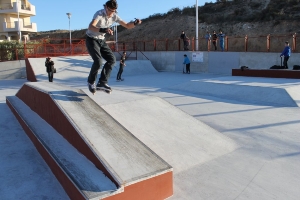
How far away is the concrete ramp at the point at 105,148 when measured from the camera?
3365mm

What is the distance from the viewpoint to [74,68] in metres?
21.5

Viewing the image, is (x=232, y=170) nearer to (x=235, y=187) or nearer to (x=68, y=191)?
(x=235, y=187)

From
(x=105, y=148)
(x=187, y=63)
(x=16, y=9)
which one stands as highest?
(x=16, y=9)

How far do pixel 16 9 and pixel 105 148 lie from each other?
4715cm

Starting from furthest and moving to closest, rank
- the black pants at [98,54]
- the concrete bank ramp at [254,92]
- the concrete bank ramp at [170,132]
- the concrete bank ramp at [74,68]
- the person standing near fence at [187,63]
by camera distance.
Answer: the person standing near fence at [187,63] → the concrete bank ramp at [74,68] → the concrete bank ramp at [254,92] → the black pants at [98,54] → the concrete bank ramp at [170,132]

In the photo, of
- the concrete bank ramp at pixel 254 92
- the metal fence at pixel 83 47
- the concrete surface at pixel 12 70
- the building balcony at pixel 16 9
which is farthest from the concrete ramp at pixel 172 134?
the building balcony at pixel 16 9

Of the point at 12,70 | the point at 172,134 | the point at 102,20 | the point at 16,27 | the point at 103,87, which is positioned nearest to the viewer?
the point at 102,20

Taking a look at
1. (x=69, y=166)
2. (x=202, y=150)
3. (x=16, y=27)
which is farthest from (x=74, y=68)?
(x=16, y=27)

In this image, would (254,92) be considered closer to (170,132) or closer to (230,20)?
(170,132)

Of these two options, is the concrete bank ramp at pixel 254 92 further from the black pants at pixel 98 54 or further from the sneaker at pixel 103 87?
the black pants at pixel 98 54

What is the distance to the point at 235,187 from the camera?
3967mm

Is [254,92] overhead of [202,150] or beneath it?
overhead

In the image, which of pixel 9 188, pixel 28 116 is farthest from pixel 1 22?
pixel 9 188

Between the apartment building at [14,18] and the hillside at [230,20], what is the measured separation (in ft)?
47.6
